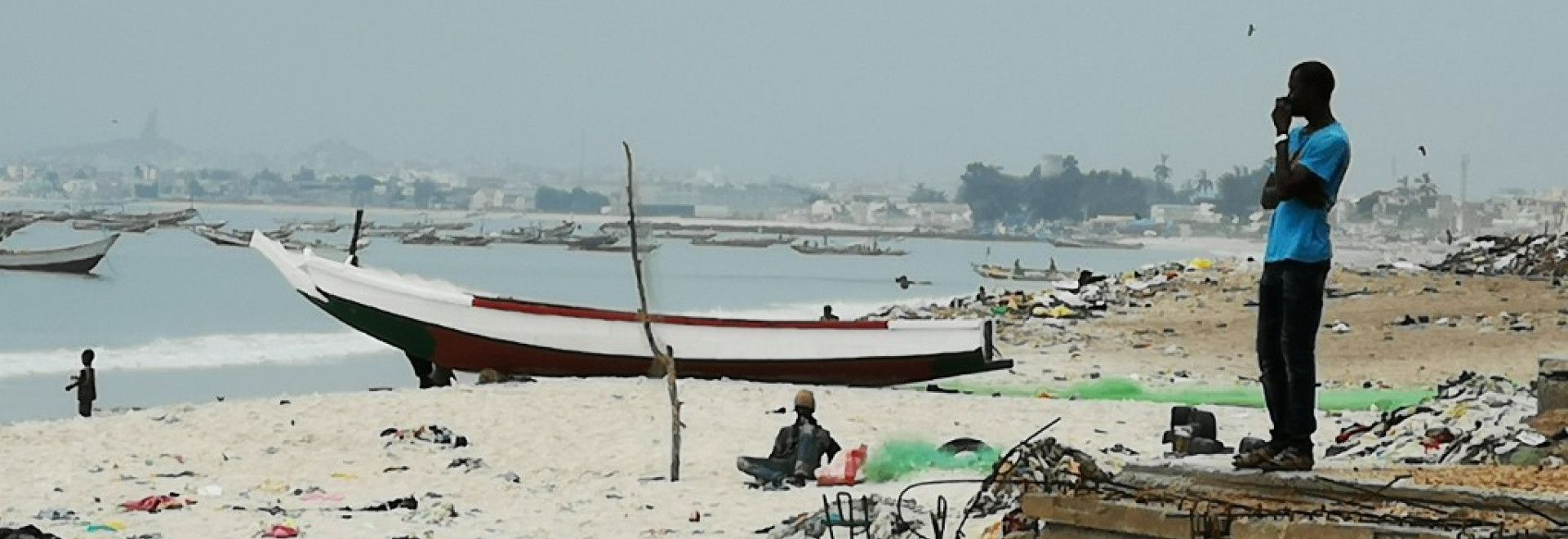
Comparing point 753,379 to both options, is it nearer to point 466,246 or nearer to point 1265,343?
point 1265,343

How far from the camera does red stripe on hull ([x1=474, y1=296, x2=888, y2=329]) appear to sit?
59.9 feet

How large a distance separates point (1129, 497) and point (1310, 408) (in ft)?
2.55

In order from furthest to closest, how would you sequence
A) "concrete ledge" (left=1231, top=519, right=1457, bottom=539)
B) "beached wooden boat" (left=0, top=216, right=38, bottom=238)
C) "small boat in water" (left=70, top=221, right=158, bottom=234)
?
1. "small boat in water" (left=70, top=221, right=158, bottom=234)
2. "beached wooden boat" (left=0, top=216, right=38, bottom=238)
3. "concrete ledge" (left=1231, top=519, right=1457, bottom=539)

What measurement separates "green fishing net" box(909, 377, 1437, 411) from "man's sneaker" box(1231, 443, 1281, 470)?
376 inches

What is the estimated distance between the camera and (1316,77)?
5.73 m

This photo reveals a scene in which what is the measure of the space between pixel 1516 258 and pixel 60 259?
156 feet

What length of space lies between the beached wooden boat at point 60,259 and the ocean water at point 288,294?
478 mm

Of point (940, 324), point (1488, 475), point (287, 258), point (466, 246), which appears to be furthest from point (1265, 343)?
point (466, 246)

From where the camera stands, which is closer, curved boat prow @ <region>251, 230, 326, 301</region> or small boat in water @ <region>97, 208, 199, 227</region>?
curved boat prow @ <region>251, 230, 326, 301</region>

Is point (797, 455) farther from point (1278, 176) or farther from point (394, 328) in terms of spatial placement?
point (394, 328)

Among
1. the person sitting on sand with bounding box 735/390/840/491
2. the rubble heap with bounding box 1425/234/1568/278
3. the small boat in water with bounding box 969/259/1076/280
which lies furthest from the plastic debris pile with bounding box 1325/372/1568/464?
the small boat in water with bounding box 969/259/1076/280

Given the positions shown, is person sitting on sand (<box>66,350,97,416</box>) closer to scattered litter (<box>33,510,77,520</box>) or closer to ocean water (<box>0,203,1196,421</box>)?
ocean water (<box>0,203,1196,421</box>)

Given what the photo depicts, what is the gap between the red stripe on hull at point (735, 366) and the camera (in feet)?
60.1

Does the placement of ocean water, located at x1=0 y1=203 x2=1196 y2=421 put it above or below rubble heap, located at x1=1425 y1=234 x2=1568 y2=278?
below
